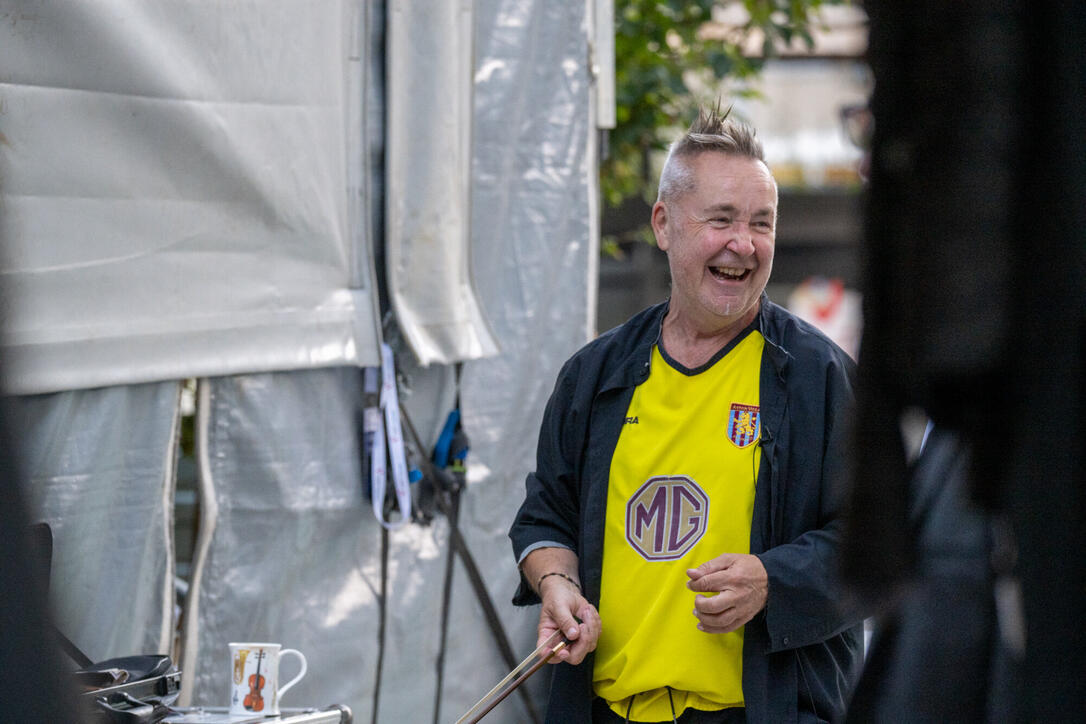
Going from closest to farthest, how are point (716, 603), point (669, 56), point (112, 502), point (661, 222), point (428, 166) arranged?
point (716, 603)
point (661, 222)
point (112, 502)
point (428, 166)
point (669, 56)

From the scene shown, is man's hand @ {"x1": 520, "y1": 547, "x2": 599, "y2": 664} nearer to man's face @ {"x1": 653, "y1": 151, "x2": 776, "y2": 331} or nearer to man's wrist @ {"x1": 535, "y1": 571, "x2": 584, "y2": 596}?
man's wrist @ {"x1": 535, "y1": 571, "x2": 584, "y2": 596}

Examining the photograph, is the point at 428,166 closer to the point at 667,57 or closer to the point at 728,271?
the point at 728,271

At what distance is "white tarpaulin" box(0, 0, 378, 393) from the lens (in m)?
2.86

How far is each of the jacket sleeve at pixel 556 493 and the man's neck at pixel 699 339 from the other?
22 cm

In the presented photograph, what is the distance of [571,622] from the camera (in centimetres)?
224

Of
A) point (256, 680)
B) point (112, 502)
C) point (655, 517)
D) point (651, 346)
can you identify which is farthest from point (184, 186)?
point (655, 517)

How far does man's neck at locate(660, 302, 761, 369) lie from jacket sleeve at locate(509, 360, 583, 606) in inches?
8.8

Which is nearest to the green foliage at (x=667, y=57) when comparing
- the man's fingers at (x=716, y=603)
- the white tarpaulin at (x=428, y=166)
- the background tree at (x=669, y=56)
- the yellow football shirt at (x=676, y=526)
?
the background tree at (x=669, y=56)

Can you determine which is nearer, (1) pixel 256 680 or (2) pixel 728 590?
(2) pixel 728 590

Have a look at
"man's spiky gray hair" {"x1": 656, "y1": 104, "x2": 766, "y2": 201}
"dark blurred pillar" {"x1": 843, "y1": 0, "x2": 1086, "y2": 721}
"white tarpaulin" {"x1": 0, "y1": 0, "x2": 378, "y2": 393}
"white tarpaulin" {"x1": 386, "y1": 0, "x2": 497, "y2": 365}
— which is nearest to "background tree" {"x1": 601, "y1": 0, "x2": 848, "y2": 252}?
"white tarpaulin" {"x1": 386, "y1": 0, "x2": 497, "y2": 365}

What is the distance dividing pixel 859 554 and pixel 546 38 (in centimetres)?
371

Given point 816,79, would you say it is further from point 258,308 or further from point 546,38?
point 258,308

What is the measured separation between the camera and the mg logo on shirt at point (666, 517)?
89.7 inches

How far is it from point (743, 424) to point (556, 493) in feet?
1.41
